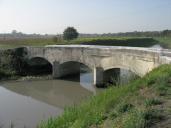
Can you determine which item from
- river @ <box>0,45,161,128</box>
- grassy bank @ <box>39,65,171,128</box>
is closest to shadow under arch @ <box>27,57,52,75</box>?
river @ <box>0,45,161,128</box>

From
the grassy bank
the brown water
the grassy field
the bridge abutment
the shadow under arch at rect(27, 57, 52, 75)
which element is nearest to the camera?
the grassy bank

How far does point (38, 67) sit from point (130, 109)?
988 inches

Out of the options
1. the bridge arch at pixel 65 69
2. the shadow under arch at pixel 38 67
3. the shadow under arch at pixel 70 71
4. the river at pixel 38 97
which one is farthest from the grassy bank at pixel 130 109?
the shadow under arch at pixel 38 67

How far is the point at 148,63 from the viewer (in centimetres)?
1747

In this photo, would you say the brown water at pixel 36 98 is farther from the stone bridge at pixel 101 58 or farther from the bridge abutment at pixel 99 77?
the stone bridge at pixel 101 58

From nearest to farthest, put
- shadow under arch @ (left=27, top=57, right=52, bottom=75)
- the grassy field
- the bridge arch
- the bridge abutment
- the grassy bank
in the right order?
1. the grassy bank
2. the bridge abutment
3. the bridge arch
4. shadow under arch @ (left=27, top=57, right=52, bottom=75)
5. the grassy field

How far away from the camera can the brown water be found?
1513 cm

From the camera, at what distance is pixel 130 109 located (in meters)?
7.04

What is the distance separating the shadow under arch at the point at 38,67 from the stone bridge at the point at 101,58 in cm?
76

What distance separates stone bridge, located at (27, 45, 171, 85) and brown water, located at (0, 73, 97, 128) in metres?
1.64

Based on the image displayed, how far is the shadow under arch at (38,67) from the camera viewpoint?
30594mm

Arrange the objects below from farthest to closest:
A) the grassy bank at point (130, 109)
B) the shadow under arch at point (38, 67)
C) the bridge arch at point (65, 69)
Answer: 1. the shadow under arch at point (38, 67)
2. the bridge arch at point (65, 69)
3. the grassy bank at point (130, 109)

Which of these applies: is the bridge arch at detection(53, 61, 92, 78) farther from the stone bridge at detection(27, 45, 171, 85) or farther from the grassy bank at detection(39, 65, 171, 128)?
the grassy bank at detection(39, 65, 171, 128)

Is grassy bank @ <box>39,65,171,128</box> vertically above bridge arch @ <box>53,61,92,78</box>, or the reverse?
grassy bank @ <box>39,65,171,128</box>
